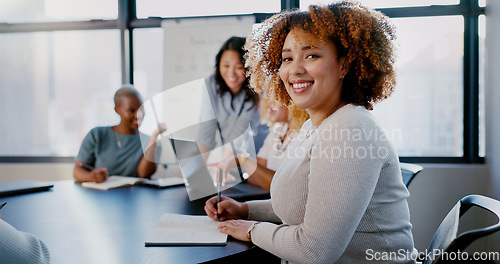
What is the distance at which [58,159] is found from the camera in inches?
144

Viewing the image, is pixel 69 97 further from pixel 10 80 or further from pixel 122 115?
pixel 122 115

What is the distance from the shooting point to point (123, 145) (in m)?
2.67

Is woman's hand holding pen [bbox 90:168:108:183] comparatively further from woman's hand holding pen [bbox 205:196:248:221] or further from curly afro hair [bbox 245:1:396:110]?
curly afro hair [bbox 245:1:396:110]

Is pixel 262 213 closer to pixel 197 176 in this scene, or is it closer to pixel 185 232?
pixel 185 232

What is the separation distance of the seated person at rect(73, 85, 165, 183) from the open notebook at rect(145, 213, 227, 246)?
129 centimetres

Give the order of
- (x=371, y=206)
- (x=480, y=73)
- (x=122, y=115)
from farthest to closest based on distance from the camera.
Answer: (x=480, y=73) → (x=122, y=115) → (x=371, y=206)

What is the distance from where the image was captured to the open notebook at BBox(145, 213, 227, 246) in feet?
3.68

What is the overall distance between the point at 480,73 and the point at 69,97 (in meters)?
3.46

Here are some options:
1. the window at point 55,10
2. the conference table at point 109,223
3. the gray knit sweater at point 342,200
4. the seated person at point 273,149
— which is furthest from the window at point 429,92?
the window at point 55,10

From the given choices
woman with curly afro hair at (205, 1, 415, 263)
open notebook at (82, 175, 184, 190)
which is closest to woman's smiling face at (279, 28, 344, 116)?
→ woman with curly afro hair at (205, 1, 415, 263)

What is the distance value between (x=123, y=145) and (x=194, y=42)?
1.17 m

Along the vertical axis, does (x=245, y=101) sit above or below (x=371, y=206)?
above

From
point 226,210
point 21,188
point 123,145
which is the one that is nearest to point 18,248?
point 226,210

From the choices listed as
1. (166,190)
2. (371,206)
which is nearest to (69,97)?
(166,190)
